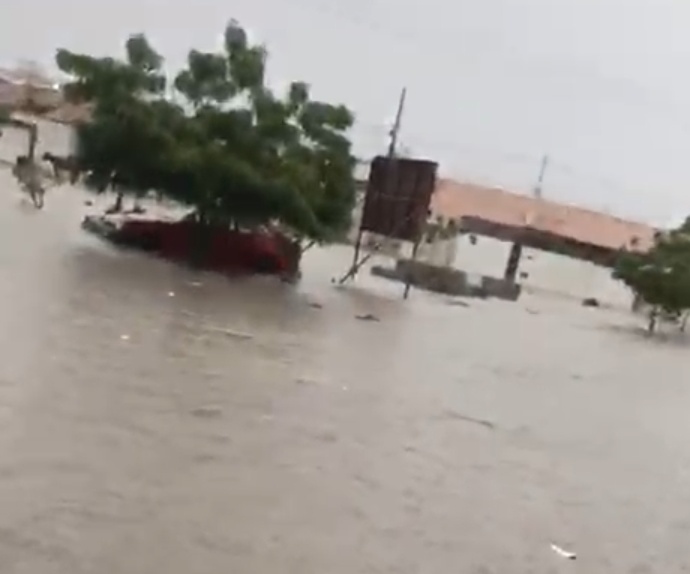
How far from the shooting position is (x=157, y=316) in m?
20.3

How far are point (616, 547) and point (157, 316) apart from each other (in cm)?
1088

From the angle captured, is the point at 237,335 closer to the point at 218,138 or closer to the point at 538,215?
the point at 218,138

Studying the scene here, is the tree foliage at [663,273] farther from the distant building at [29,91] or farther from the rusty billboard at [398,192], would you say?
the distant building at [29,91]

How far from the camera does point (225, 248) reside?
29.9 metres

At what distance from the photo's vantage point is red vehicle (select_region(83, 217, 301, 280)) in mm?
29828

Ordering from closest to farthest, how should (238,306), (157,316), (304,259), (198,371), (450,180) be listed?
1. (198,371)
2. (157,316)
3. (238,306)
4. (304,259)
5. (450,180)

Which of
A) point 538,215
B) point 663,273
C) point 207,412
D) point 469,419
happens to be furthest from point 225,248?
point 538,215

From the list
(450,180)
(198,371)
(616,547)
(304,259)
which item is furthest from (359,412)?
(450,180)

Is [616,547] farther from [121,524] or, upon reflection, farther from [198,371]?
[198,371]

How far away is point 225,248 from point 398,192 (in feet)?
13.7

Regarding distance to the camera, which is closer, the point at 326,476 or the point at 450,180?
the point at 326,476

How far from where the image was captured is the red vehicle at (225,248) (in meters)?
29.8

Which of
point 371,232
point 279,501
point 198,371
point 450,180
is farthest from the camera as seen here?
point 450,180

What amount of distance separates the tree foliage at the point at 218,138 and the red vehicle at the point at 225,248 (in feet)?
3.25
